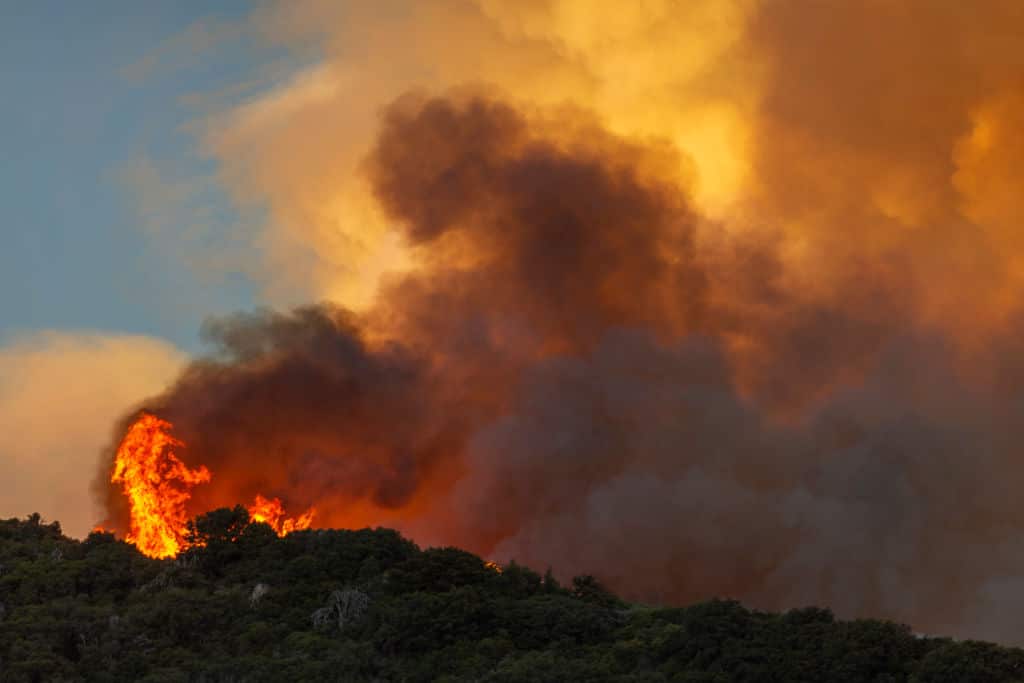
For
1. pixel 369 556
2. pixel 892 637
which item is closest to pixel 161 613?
pixel 369 556

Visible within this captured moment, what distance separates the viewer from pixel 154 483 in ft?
380

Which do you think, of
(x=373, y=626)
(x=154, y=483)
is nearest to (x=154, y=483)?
(x=154, y=483)

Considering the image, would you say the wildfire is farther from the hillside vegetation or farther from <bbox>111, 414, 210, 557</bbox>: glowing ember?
the hillside vegetation

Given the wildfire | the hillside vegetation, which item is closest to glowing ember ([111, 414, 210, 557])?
the wildfire

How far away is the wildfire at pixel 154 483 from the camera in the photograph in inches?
4488

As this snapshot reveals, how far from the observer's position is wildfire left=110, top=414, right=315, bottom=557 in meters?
114

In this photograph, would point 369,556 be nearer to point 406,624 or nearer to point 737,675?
point 406,624

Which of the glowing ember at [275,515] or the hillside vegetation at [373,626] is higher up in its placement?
the glowing ember at [275,515]

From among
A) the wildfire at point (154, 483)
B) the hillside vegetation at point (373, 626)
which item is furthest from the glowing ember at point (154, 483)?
the hillside vegetation at point (373, 626)

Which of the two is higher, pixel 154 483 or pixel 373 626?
pixel 154 483

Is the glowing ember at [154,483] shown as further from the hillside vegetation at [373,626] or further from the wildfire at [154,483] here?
the hillside vegetation at [373,626]

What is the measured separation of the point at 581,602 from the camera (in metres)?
87.9

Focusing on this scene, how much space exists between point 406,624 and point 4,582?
26.8 metres

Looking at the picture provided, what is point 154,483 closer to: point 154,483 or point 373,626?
point 154,483
